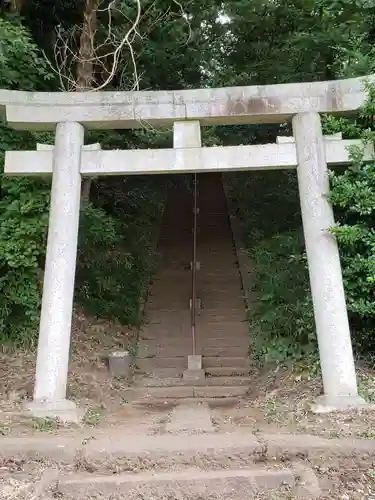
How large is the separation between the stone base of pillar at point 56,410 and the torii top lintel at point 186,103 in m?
3.22

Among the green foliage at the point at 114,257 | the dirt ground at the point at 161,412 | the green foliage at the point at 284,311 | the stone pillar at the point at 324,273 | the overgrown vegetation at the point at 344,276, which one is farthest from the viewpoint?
the green foliage at the point at 114,257

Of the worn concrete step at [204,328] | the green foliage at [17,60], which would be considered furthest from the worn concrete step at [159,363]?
the green foliage at [17,60]

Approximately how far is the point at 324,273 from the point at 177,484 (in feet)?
9.35

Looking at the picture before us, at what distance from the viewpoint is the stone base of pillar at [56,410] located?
4832 mm

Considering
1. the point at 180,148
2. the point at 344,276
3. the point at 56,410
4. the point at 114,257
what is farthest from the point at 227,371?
the point at 180,148

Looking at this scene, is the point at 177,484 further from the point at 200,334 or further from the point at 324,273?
the point at 200,334

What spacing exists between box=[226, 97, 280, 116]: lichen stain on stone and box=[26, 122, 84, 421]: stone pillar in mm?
1832

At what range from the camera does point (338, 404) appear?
191 inches

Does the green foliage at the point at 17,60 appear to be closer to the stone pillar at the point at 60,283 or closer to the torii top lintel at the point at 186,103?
the torii top lintel at the point at 186,103

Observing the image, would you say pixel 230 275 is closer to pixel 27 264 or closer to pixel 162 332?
pixel 162 332

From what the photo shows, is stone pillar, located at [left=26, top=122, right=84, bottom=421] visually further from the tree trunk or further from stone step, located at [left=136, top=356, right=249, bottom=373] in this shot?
stone step, located at [left=136, top=356, right=249, bottom=373]

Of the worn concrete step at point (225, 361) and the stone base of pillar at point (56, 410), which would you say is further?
the worn concrete step at point (225, 361)

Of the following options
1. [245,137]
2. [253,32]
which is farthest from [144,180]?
[253,32]

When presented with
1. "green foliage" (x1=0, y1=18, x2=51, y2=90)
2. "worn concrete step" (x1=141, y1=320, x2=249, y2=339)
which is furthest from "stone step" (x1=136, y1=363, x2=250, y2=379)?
"green foliage" (x1=0, y1=18, x2=51, y2=90)
